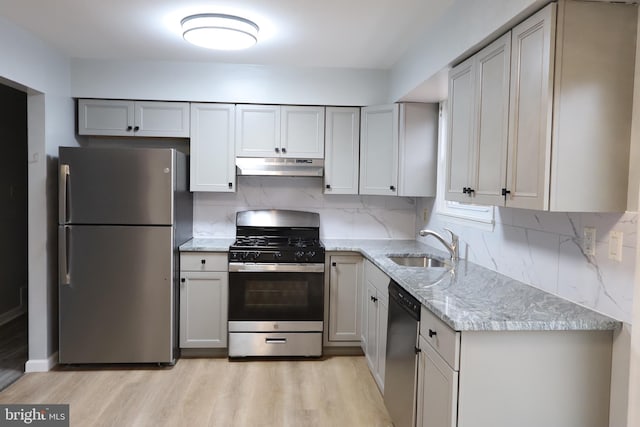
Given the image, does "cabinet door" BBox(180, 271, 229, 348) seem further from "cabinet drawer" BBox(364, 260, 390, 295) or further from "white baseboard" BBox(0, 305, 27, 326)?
"white baseboard" BBox(0, 305, 27, 326)

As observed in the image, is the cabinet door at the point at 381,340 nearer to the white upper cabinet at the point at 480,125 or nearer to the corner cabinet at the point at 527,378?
the white upper cabinet at the point at 480,125

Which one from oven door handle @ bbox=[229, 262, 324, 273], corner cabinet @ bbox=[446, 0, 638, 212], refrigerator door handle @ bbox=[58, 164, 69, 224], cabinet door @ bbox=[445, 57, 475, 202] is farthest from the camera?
oven door handle @ bbox=[229, 262, 324, 273]

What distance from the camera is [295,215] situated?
4.04 meters

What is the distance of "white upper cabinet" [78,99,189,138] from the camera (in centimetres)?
365

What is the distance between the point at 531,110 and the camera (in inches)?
67.9

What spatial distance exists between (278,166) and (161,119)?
104cm

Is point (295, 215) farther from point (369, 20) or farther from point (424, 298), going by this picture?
point (424, 298)

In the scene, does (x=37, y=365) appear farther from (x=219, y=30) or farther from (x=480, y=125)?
(x=480, y=125)

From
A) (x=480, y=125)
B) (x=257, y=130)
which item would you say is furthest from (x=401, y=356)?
(x=257, y=130)

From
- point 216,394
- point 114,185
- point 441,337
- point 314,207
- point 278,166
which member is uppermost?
point 278,166

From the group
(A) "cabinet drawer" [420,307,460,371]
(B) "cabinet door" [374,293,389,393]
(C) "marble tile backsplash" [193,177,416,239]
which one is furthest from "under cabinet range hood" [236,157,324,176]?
(A) "cabinet drawer" [420,307,460,371]

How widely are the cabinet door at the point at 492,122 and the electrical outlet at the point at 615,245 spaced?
1.40ft

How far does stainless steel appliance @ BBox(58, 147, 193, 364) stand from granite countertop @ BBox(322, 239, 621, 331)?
1.65 m

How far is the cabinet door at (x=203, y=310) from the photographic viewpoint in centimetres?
353
